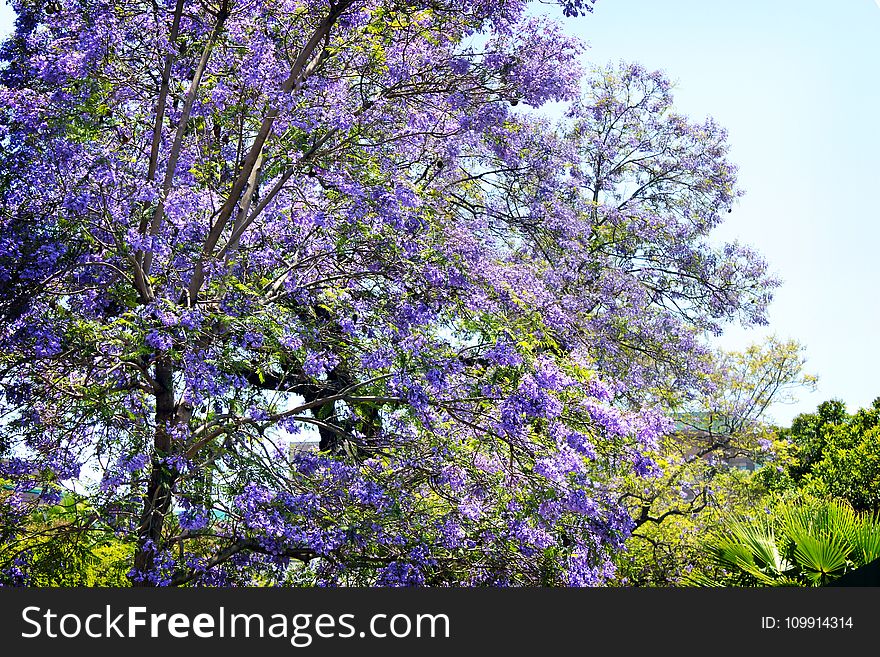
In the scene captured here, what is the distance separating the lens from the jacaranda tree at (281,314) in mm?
6336

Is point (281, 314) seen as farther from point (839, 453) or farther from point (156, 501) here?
point (839, 453)

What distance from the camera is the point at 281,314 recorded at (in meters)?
6.81

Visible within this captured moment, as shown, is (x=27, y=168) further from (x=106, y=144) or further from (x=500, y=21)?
(x=500, y=21)

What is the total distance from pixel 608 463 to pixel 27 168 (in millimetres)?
4412

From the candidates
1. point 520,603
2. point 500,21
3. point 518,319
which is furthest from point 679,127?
point 520,603

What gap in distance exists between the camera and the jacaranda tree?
6.34m

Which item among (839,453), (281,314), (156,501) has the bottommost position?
(156,501)

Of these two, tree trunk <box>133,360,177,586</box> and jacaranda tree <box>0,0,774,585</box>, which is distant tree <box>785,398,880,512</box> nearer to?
jacaranda tree <box>0,0,774,585</box>

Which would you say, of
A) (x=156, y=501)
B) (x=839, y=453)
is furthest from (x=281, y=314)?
(x=839, y=453)

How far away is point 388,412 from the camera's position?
715cm

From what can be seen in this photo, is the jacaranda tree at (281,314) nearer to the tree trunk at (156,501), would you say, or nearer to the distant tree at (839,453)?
the tree trunk at (156,501)

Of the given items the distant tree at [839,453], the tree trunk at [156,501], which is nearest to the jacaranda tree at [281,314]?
the tree trunk at [156,501]

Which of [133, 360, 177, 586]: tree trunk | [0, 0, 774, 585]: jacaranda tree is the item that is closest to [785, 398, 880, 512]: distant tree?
[0, 0, 774, 585]: jacaranda tree

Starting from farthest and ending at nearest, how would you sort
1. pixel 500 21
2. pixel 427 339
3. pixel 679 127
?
1. pixel 679 127
2. pixel 500 21
3. pixel 427 339
